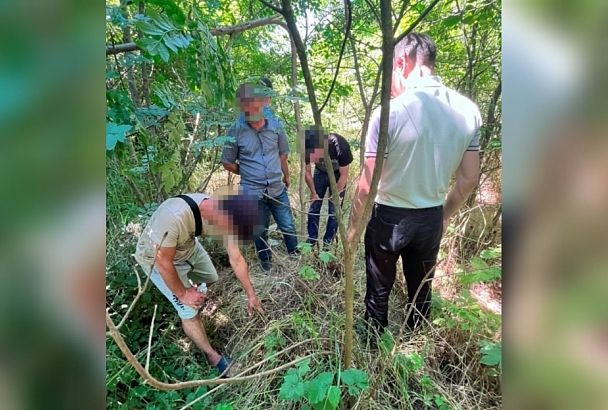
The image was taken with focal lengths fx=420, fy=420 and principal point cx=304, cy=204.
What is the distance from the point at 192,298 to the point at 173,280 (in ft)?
0.76

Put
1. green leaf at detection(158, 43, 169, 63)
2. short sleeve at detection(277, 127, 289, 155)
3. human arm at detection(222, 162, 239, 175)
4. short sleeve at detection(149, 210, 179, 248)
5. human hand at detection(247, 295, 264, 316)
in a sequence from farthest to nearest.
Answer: short sleeve at detection(277, 127, 289, 155) < human arm at detection(222, 162, 239, 175) < human hand at detection(247, 295, 264, 316) < short sleeve at detection(149, 210, 179, 248) < green leaf at detection(158, 43, 169, 63)

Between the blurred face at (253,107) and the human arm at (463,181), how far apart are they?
121 centimetres

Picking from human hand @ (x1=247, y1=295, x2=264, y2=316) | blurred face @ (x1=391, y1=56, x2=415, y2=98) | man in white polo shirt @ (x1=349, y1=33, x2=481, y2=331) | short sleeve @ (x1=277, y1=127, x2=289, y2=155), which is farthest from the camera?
short sleeve @ (x1=277, y1=127, x2=289, y2=155)

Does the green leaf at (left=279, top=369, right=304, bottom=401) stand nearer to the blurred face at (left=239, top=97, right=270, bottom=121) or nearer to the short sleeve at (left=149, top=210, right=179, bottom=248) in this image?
the short sleeve at (left=149, top=210, right=179, bottom=248)

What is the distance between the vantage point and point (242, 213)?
2.53 meters

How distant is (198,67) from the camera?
156cm

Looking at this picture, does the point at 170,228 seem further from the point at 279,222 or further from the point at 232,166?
the point at 279,222

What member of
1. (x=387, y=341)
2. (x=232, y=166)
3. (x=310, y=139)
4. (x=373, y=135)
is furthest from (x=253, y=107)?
(x=387, y=341)

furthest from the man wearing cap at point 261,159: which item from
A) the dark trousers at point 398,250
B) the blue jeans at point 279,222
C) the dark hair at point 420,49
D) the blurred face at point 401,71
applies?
the dark hair at point 420,49

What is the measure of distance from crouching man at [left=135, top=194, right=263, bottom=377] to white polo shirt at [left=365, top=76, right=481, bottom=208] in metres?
0.94

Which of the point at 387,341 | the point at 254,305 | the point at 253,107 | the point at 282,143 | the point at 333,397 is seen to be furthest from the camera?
the point at 282,143

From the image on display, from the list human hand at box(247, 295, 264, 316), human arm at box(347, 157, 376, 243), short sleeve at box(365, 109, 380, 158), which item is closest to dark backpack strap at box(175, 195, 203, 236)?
human hand at box(247, 295, 264, 316)

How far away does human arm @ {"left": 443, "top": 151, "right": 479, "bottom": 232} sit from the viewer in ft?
7.02
